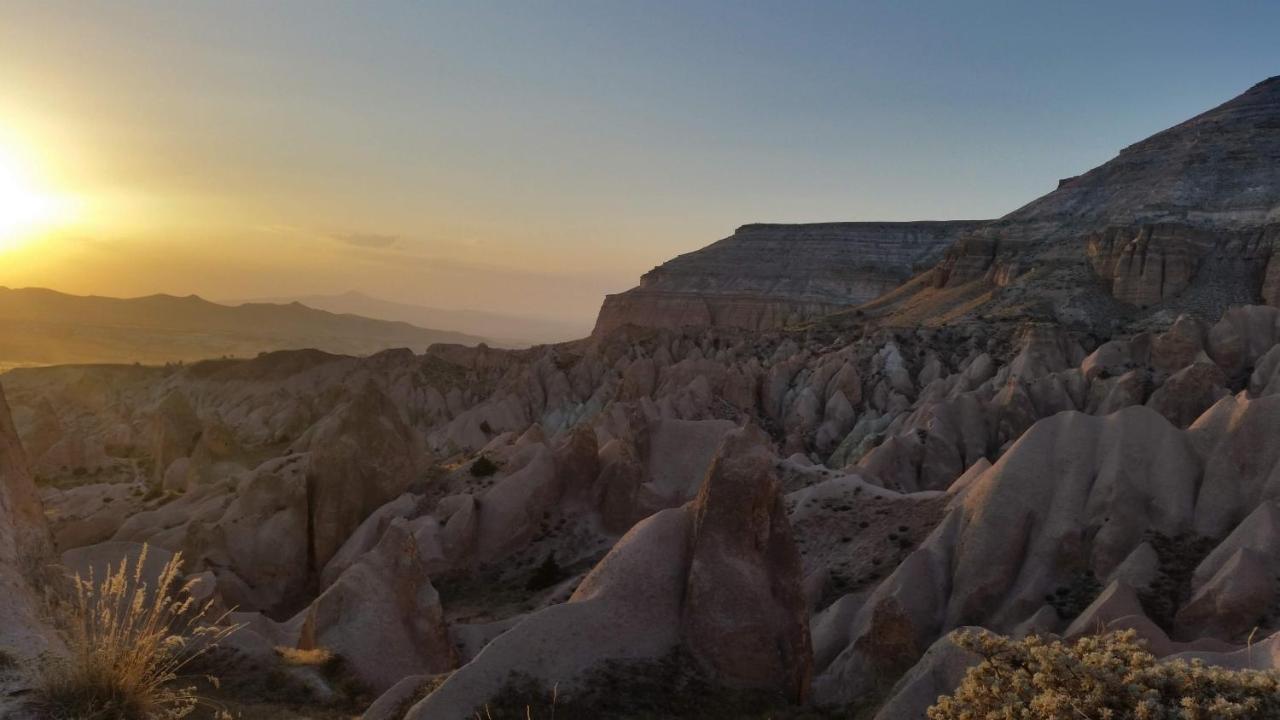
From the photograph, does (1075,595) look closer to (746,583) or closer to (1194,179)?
(746,583)

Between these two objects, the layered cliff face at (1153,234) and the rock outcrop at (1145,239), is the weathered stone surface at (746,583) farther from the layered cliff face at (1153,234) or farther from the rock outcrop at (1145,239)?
the layered cliff face at (1153,234)

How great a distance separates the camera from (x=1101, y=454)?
27375 millimetres

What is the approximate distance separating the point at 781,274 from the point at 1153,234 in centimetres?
6289

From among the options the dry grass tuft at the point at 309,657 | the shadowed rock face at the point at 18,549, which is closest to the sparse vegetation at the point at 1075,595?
the dry grass tuft at the point at 309,657

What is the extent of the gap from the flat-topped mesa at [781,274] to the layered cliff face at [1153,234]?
72.2 ft

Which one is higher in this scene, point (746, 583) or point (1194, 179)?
point (1194, 179)

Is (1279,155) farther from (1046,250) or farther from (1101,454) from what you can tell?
(1101,454)

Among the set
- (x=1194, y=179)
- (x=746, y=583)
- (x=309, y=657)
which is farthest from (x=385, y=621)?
(x=1194, y=179)

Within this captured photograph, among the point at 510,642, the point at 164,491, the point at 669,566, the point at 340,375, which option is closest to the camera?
the point at 510,642

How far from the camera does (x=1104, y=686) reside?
7.21 meters

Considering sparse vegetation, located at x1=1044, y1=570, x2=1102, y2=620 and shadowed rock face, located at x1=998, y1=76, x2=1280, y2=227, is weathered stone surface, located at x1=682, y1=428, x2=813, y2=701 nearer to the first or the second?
sparse vegetation, located at x1=1044, y1=570, x2=1102, y2=620

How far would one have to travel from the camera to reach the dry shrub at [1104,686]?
22.6ft

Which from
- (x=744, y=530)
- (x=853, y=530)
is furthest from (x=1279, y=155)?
(x=744, y=530)

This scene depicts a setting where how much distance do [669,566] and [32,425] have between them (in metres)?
64.7
